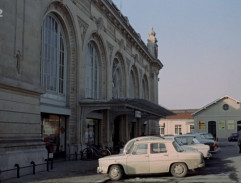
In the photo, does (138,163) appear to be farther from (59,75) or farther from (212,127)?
(212,127)

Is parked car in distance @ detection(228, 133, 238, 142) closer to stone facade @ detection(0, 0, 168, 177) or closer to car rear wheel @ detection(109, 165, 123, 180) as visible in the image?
stone facade @ detection(0, 0, 168, 177)

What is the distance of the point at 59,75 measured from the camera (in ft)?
70.8

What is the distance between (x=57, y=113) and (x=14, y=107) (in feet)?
19.2

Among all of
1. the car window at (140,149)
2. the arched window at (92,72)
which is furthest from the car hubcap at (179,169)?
the arched window at (92,72)

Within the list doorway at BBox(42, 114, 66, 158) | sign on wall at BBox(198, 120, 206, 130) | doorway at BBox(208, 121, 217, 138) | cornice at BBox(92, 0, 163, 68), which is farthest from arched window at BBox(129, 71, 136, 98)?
doorway at BBox(208, 121, 217, 138)

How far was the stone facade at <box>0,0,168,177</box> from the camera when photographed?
47.4ft

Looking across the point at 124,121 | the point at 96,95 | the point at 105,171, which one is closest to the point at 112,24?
the point at 96,95

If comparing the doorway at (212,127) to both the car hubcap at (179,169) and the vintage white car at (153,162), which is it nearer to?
the vintage white car at (153,162)

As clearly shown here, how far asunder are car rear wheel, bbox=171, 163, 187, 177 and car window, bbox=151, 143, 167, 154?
71 centimetres

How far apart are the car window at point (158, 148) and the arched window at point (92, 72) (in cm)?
1251

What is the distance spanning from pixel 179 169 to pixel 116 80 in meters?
20.8

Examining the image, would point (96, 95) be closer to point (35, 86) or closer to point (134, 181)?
point (35, 86)

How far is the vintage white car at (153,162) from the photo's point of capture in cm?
1346

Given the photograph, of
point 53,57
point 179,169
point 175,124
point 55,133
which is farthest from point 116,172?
point 175,124
